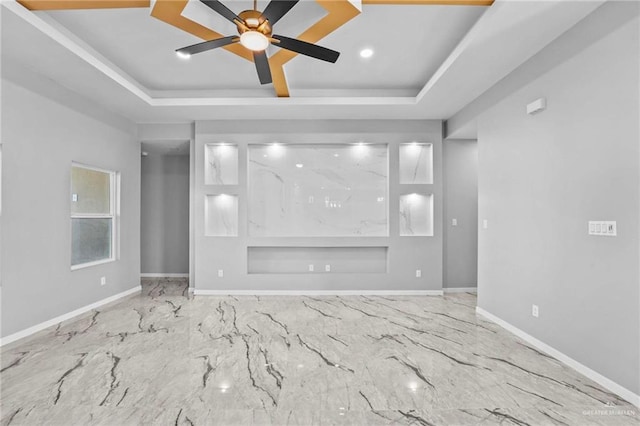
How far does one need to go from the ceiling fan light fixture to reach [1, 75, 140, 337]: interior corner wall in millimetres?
2607

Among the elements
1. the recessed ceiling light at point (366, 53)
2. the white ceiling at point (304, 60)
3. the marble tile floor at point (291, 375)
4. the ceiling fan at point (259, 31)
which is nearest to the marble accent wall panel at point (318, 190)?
the white ceiling at point (304, 60)

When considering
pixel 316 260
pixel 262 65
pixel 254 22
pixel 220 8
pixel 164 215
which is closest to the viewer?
pixel 220 8

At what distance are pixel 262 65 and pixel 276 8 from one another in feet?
2.22

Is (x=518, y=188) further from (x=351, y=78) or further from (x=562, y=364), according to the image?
(x=351, y=78)

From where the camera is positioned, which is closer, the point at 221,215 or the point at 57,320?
the point at 57,320

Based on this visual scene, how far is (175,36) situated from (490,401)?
4.12 m

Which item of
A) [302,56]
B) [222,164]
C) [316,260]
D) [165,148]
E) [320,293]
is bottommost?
[320,293]

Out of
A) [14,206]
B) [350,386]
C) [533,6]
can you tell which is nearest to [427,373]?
[350,386]

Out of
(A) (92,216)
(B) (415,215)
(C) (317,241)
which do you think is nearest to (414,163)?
(B) (415,215)

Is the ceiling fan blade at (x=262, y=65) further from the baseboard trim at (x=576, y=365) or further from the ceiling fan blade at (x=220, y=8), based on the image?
the baseboard trim at (x=576, y=365)

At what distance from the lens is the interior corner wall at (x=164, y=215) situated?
6.54 metres

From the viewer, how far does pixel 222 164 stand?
17.0 ft

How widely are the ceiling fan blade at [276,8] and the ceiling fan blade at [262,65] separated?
366mm

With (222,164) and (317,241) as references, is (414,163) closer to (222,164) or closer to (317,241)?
(317,241)
